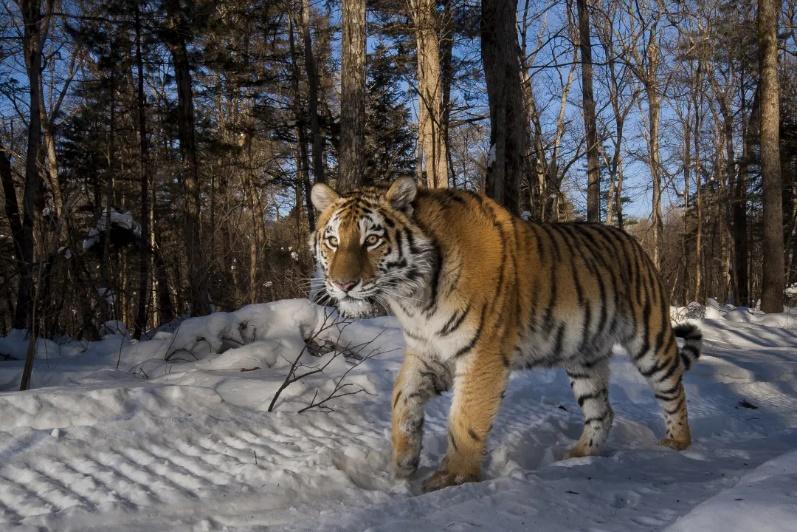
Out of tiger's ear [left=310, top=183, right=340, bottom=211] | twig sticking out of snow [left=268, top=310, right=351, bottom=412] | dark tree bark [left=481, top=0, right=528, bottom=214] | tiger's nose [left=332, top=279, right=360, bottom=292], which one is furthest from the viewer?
dark tree bark [left=481, top=0, right=528, bottom=214]

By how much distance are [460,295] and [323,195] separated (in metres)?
1.01

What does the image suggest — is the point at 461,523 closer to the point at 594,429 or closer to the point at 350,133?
the point at 594,429

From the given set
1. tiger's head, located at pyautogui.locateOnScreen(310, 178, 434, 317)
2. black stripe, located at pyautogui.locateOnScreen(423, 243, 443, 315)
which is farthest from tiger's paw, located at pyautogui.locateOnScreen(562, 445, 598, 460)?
tiger's head, located at pyautogui.locateOnScreen(310, 178, 434, 317)

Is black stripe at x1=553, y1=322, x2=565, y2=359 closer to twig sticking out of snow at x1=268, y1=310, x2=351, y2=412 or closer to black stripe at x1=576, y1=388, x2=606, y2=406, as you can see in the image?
black stripe at x1=576, y1=388, x2=606, y2=406

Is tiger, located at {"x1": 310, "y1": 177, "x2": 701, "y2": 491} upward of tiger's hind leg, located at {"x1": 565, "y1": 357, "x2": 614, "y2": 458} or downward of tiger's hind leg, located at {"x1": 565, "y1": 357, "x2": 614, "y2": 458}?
upward

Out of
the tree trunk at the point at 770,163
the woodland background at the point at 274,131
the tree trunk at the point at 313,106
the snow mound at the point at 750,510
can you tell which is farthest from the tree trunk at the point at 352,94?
the tree trunk at the point at 770,163

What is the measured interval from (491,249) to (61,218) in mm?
3243

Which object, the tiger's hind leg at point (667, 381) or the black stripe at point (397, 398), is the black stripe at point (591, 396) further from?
the black stripe at point (397, 398)

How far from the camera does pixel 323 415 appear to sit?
3.86 metres

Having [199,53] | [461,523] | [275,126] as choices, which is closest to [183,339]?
[461,523]

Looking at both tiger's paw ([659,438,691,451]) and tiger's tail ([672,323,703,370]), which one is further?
tiger's tail ([672,323,703,370])

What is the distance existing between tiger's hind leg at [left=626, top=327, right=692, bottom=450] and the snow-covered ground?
0.59ft

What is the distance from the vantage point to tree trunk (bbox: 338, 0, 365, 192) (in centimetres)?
763

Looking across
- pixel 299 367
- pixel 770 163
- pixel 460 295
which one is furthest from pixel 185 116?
pixel 770 163
